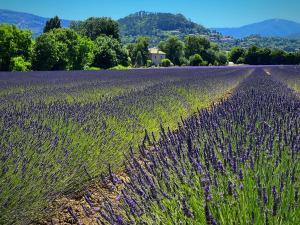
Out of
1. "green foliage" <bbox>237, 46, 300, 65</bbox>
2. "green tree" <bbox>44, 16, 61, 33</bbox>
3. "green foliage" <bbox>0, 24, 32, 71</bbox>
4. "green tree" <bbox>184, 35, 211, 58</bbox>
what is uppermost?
"green tree" <bbox>44, 16, 61, 33</bbox>

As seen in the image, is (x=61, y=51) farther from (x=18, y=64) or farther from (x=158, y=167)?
(x=158, y=167)

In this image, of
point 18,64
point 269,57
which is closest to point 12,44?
point 18,64

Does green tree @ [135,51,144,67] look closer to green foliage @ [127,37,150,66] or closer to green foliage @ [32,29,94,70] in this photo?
green foliage @ [127,37,150,66]

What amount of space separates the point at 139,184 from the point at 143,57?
72.4 m

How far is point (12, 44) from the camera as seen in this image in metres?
29.2

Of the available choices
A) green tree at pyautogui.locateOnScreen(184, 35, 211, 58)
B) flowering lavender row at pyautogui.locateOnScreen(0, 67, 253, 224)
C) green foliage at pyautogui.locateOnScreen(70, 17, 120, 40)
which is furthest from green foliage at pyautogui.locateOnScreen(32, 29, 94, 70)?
green tree at pyautogui.locateOnScreen(184, 35, 211, 58)

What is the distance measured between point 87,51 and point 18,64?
10.8 metres

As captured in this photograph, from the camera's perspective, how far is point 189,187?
2172mm

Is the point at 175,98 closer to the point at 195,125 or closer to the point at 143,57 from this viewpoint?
the point at 195,125

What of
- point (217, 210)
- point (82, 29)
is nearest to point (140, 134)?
point (217, 210)

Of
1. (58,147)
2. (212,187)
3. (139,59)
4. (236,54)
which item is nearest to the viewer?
(212,187)

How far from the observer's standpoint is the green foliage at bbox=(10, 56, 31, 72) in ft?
92.3

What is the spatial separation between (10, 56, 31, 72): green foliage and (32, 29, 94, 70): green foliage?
2.16 metres

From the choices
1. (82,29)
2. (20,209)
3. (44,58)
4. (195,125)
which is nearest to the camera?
(20,209)
